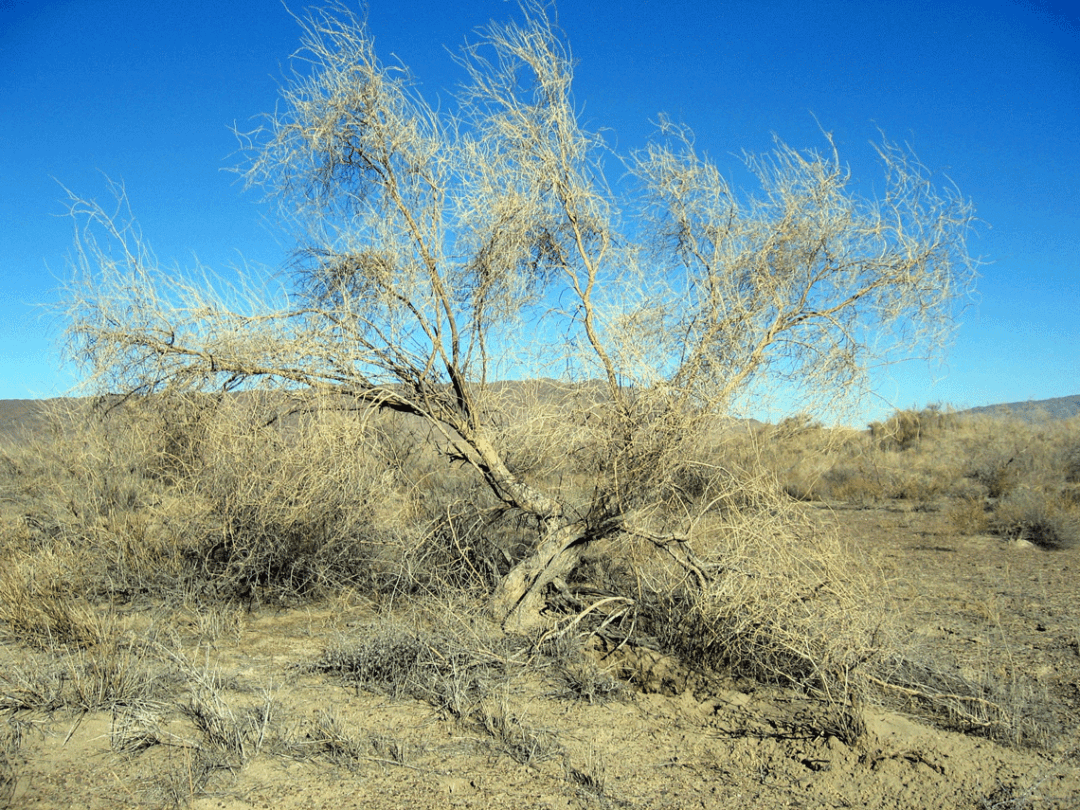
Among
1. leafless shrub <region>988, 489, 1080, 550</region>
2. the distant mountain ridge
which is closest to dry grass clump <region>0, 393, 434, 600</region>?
leafless shrub <region>988, 489, 1080, 550</region>

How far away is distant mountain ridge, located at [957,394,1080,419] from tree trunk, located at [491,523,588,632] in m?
25.7

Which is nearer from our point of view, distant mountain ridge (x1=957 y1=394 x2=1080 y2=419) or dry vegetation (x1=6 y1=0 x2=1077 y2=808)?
dry vegetation (x1=6 y1=0 x2=1077 y2=808)

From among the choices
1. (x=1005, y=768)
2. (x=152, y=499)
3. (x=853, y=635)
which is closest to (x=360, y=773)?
(x=853, y=635)

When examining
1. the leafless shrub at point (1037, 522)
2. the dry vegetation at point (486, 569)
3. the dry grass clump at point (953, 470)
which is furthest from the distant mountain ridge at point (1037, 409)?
the dry vegetation at point (486, 569)

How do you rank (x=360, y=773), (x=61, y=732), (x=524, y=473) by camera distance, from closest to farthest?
(x=360, y=773), (x=61, y=732), (x=524, y=473)

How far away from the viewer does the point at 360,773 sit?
3.62 meters

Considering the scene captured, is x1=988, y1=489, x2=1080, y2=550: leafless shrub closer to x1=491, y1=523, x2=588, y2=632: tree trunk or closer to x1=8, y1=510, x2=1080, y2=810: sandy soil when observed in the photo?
x1=8, y1=510, x2=1080, y2=810: sandy soil

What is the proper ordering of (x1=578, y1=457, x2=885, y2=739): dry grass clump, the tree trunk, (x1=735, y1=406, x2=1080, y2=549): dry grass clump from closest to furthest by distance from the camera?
1. (x1=578, y1=457, x2=885, y2=739): dry grass clump
2. the tree trunk
3. (x1=735, y1=406, x2=1080, y2=549): dry grass clump

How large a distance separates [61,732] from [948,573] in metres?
8.64

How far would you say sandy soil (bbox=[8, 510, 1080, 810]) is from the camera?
3.44 m

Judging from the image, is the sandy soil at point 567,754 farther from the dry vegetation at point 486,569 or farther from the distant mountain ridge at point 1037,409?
the distant mountain ridge at point 1037,409

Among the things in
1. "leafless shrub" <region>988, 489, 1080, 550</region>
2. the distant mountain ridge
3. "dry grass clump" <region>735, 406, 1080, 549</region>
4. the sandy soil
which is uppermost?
the distant mountain ridge

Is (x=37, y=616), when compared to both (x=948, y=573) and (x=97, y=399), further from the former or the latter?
(x=948, y=573)

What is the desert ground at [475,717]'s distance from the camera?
3.50 metres
